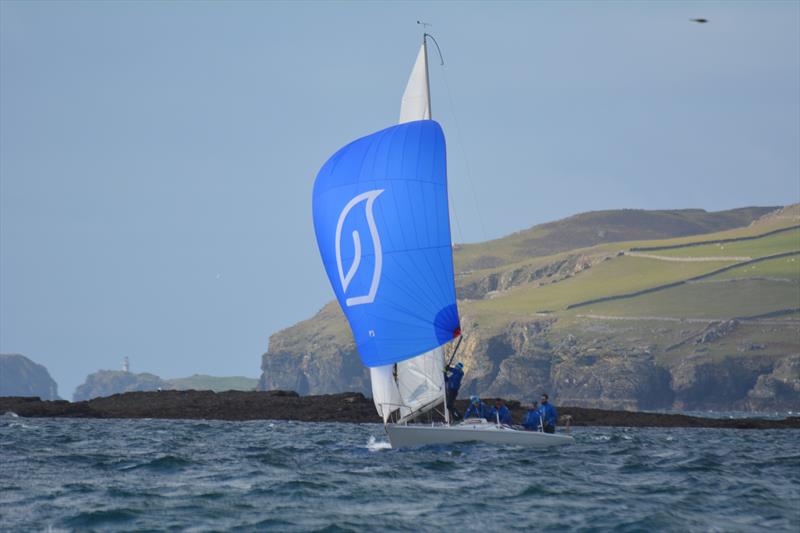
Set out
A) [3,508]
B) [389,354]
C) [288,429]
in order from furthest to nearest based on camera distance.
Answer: [288,429] → [389,354] → [3,508]

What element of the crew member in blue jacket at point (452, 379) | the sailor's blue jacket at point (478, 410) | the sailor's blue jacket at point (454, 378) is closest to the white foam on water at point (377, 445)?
the sailor's blue jacket at point (478, 410)

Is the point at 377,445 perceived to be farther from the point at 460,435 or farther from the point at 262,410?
the point at 262,410

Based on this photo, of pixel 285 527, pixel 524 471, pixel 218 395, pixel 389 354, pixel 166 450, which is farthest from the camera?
pixel 218 395

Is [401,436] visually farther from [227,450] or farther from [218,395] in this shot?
[218,395]

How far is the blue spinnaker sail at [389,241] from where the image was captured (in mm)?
35562

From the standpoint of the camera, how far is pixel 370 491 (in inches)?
1125

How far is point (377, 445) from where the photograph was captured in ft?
142

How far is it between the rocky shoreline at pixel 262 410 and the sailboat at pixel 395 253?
3630cm

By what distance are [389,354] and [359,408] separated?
1685 inches

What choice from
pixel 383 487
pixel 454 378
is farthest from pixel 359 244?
pixel 383 487

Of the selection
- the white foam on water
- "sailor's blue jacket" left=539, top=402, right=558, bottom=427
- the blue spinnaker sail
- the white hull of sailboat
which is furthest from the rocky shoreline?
the blue spinnaker sail

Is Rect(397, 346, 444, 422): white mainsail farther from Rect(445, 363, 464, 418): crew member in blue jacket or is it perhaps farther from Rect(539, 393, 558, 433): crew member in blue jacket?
Rect(539, 393, 558, 433): crew member in blue jacket

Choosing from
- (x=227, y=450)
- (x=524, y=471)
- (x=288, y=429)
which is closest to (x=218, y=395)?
(x=288, y=429)

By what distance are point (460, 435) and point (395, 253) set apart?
5839 mm
